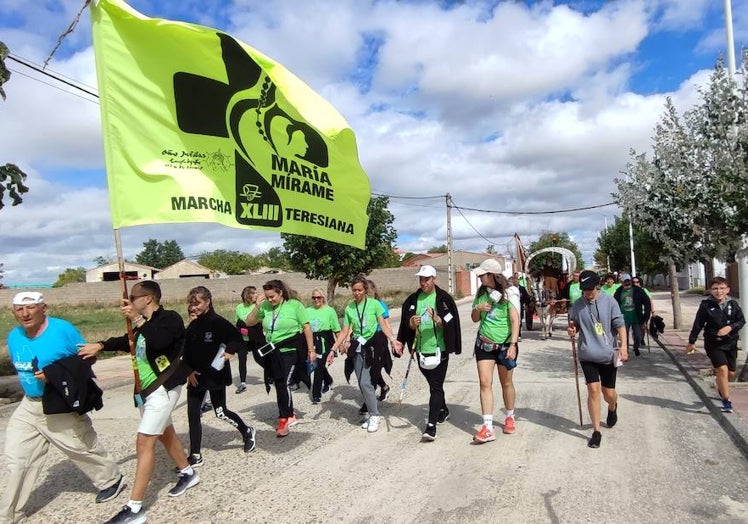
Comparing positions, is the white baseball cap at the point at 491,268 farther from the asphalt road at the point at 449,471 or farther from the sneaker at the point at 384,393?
the sneaker at the point at 384,393

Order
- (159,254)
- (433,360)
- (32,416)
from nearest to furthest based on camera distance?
(32,416), (433,360), (159,254)

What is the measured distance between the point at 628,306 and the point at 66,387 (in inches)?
396

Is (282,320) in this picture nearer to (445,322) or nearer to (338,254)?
(445,322)

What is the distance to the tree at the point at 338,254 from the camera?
2428cm

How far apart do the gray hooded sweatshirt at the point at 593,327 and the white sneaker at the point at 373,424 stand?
2.28 meters

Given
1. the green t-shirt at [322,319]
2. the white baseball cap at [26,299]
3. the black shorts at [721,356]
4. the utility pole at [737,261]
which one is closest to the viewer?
the white baseball cap at [26,299]

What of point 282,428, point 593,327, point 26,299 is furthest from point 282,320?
point 593,327

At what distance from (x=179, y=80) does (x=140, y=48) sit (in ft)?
1.29

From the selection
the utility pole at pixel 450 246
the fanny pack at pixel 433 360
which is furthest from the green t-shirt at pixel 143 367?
the utility pole at pixel 450 246

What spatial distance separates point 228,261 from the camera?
107m

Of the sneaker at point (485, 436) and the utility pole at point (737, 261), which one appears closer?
the sneaker at point (485, 436)

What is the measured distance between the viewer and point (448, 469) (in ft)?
16.4

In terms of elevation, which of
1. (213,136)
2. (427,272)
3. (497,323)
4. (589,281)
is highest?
(213,136)

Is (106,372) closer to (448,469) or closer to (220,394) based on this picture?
(220,394)
